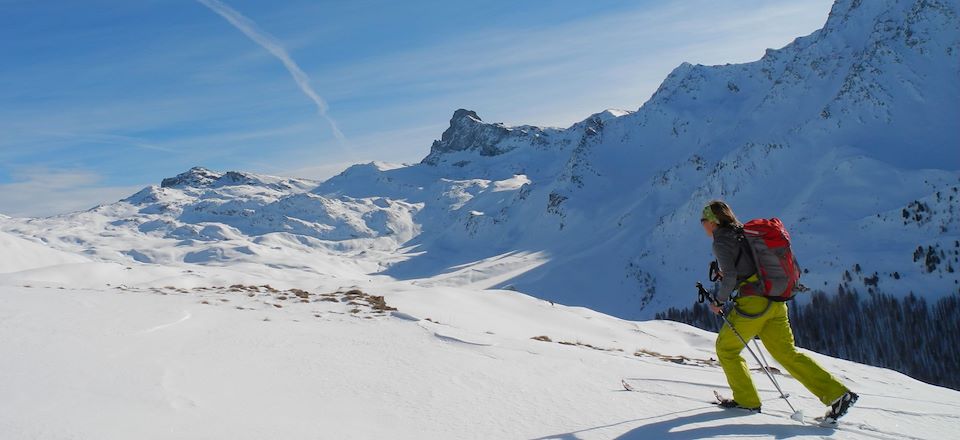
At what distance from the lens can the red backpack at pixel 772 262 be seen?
22.6ft

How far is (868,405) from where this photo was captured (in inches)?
309

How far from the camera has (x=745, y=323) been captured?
7031mm

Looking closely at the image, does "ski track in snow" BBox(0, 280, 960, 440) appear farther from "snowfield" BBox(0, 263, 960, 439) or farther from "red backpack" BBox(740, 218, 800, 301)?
"red backpack" BBox(740, 218, 800, 301)

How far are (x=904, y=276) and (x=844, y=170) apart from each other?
2038 inches

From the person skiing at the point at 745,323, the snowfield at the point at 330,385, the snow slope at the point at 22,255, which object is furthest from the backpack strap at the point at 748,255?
the snow slope at the point at 22,255

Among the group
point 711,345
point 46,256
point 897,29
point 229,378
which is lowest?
point 711,345

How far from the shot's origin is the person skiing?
22.7 feet

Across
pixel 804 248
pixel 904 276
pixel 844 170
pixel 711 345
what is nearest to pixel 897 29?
pixel 844 170

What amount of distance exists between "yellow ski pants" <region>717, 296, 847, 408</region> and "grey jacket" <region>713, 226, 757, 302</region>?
0.75ft

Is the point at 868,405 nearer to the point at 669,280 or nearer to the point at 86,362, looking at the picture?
the point at 86,362

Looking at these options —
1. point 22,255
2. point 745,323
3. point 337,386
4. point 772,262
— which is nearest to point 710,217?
point 772,262

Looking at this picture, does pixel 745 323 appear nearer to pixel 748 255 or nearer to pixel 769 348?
pixel 769 348

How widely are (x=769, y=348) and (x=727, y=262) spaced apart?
4.14 ft

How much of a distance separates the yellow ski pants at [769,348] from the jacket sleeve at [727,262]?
0.72 ft
